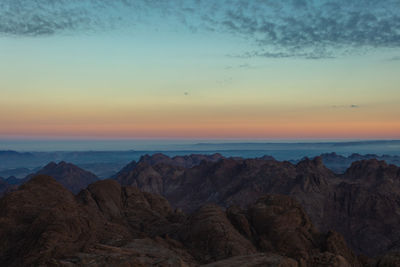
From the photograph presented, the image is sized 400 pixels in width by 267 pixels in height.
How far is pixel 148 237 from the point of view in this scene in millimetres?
46000

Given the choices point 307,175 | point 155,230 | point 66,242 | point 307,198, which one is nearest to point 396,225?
point 307,198

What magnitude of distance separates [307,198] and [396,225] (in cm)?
4021

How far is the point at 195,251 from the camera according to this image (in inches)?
1714

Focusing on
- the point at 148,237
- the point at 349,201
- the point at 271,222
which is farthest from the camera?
the point at 349,201

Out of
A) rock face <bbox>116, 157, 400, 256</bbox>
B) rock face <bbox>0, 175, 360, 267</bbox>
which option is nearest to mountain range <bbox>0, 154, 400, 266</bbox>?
rock face <bbox>0, 175, 360, 267</bbox>

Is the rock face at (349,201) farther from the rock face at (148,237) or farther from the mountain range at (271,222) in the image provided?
the rock face at (148,237)

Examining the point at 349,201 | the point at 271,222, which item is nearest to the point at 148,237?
the point at 271,222

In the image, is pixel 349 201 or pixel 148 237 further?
pixel 349 201

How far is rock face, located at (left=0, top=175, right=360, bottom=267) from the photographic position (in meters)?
30.0

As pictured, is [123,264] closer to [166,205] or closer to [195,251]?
[195,251]

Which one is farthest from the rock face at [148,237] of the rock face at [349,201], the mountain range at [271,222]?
the rock face at [349,201]

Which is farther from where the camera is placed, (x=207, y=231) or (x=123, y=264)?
(x=207, y=231)

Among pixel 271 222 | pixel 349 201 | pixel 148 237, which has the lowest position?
pixel 349 201

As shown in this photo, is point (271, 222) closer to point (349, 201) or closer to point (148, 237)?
point (148, 237)
